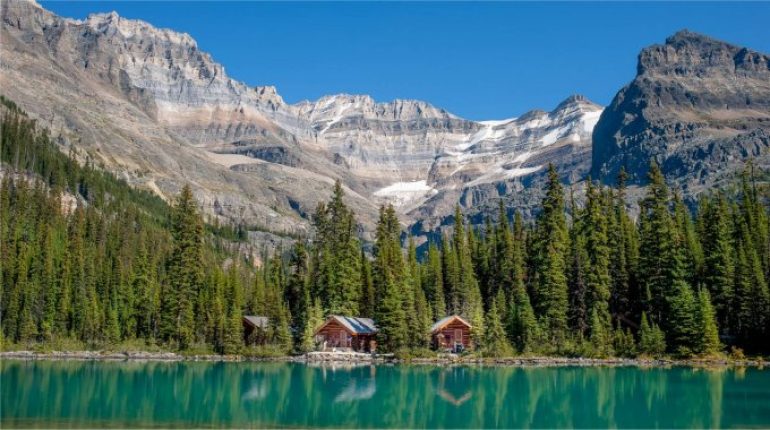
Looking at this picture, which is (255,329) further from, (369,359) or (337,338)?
(369,359)

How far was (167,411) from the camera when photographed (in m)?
45.0

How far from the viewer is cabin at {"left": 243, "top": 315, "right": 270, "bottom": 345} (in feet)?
319

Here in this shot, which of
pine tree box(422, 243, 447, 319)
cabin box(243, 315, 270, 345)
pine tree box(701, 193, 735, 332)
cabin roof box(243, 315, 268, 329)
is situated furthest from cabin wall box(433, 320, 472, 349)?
pine tree box(701, 193, 735, 332)

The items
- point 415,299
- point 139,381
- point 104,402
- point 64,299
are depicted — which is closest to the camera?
point 104,402

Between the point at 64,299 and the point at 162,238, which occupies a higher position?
the point at 162,238

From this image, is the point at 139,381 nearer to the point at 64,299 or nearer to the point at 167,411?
the point at 167,411

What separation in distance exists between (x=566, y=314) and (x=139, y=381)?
4762 centimetres

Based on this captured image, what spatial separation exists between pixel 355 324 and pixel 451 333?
1166 cm

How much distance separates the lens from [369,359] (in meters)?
86.2

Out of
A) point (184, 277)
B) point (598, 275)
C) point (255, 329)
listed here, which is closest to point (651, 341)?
point (598, 275)

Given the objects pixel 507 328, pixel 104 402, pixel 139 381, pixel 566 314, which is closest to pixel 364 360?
pixel 507 328

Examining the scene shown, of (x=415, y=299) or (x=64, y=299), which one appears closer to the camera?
(x=415, y=299)

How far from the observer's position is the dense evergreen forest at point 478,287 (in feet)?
267

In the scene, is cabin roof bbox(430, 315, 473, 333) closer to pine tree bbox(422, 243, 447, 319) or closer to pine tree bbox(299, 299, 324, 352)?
pine tree bbox(422, 243, 447, 319)
